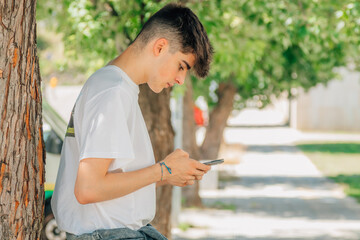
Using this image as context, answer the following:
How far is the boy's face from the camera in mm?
2834

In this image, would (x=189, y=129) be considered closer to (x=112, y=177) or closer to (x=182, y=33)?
(x=182, y=33)

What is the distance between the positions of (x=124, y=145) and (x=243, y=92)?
16.1 metres

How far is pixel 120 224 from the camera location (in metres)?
2.74

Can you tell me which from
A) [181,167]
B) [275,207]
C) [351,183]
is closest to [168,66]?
[181,167]

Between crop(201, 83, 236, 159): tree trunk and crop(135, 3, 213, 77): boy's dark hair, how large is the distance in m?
13.9

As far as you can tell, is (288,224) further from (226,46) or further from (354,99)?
(354,99)

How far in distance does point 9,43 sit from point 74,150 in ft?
1.69

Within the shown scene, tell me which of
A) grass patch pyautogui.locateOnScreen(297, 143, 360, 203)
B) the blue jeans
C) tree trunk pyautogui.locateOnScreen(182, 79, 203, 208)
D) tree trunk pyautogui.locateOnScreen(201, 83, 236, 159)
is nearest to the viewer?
the blue jeans

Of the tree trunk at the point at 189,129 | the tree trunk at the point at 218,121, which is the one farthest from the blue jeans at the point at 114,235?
the tree trunk at the point at 218,121

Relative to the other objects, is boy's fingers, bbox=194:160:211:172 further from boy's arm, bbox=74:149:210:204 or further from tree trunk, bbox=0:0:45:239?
tree trunk, bbox=0:0:45:239

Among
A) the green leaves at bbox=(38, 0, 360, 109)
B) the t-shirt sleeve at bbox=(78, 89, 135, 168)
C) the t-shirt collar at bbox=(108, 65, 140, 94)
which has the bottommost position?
the t-shirt sleeve at bbox=(78, 89, 135, 168)

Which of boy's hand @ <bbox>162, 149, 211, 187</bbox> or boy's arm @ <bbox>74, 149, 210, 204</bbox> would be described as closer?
boy's arm @ <bbox>74, 149, 210, 204</bbox>

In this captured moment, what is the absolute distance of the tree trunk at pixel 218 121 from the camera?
55.4 ft

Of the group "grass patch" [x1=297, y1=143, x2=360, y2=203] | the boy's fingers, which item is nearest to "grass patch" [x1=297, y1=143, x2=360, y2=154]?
"grass patch" [x1=297, y1=143, x2=360, y2=203]
